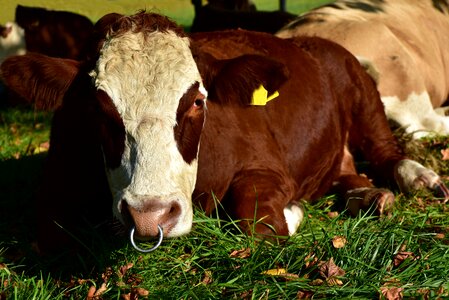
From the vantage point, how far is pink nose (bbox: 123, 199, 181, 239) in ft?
12.2

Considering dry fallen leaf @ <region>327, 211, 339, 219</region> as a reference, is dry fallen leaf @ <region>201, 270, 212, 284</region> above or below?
above

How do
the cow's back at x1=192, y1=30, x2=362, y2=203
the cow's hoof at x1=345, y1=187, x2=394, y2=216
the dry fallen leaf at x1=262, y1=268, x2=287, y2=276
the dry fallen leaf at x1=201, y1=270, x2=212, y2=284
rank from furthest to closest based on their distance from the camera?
the cow's back at x1=192, y1=30, x2=362, y2=203, the cow's hoof at x1=345, y1=187, x2=394, y2=216, the dry fallen leaf at x1=201, y1=270, x2=212, y2=284, the dry fallen leaf at x1=262, y1=268, x2=287, y2=276

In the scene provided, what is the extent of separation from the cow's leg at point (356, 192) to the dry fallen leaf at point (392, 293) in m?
1.37

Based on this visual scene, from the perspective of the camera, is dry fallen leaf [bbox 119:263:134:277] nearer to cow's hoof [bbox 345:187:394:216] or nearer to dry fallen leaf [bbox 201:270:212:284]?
dry fallen leaf [bbox 201:270:212:284]

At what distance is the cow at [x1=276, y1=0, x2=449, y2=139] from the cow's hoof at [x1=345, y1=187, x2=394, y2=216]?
72.7 inches

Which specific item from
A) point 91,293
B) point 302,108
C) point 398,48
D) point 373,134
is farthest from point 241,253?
point 398,48

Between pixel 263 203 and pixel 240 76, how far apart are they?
0.81 m

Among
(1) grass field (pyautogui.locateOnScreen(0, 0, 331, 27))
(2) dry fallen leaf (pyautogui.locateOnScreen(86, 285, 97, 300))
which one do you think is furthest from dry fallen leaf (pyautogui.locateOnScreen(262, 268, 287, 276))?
(1) grass field (pyautogui.locateOnScreen(0, 0, 331, 27))

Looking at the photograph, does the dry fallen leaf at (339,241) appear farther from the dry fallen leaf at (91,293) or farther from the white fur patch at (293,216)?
the dry fallen leaf at (91,293)

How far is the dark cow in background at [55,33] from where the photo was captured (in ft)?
39.9

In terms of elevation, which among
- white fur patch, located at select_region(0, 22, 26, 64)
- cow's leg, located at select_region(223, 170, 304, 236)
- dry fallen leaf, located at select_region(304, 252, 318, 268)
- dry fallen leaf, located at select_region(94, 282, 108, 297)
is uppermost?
dry fallen leaf, located at select_region(304, 252, 318, 268)

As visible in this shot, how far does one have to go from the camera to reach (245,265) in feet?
13.3

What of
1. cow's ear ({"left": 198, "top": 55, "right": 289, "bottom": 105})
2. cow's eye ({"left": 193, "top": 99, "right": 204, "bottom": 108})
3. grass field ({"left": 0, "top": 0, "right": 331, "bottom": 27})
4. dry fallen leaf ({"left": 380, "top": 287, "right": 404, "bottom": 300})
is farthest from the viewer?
grass field ({"left": 0, "top": 0, "right": 331, "bottom": 27})

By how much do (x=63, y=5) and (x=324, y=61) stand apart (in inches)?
205
